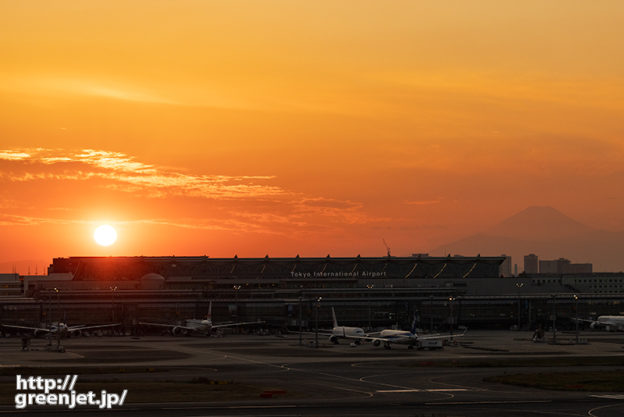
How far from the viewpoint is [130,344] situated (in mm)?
181625

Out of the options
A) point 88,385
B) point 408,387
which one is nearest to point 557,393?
point 408,387

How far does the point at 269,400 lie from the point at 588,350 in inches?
3705

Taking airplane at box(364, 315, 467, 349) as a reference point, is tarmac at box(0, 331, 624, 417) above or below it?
below

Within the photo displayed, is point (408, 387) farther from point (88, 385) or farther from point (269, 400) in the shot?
point (88, 385)

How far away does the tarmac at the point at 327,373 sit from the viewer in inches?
3066

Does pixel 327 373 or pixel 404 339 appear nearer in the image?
pixel 327 373

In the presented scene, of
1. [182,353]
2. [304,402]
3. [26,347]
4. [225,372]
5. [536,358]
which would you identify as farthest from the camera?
[26,347]

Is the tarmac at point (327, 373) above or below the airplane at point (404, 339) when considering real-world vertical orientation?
below

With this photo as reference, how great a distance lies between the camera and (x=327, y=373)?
113 metres

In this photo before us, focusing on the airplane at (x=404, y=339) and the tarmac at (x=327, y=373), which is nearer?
the tarmac at (x=327, y=373)

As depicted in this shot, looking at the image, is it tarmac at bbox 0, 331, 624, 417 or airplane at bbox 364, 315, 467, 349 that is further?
airplane at bbox 364, 315, 467, 349

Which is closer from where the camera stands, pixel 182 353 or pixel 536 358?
pixel 536 358

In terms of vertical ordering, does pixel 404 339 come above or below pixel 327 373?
above

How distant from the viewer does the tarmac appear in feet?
255
